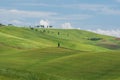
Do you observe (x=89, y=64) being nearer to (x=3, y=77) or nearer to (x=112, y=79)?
(x=112, y=79)

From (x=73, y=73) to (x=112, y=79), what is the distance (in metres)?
9.48

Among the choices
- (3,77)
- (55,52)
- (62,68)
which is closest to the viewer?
(3,77)

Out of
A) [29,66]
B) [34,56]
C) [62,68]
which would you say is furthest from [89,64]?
[34,56]

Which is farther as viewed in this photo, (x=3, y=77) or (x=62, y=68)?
(x=62, y=68)

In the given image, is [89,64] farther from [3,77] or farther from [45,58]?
[3,77]

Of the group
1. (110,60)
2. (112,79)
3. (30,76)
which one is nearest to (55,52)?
(110,60)

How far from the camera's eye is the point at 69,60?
286 feet

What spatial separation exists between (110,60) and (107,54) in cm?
1032

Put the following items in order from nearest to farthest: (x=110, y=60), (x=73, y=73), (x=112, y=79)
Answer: (x=112, y=79) → (x=73, y=73) → (x=110, y=60)

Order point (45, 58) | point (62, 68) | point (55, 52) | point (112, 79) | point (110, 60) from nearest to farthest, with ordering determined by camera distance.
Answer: point (112, 79) → point (62, 68) → point (110, 60) → point (45, 58) → point (55, 52)

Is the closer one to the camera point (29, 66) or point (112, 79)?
point (112, 79)

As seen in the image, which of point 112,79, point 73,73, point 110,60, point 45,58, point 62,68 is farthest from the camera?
point 45,58

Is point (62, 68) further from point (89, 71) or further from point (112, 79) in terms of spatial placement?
point (112, 79)

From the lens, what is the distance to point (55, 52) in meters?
109
